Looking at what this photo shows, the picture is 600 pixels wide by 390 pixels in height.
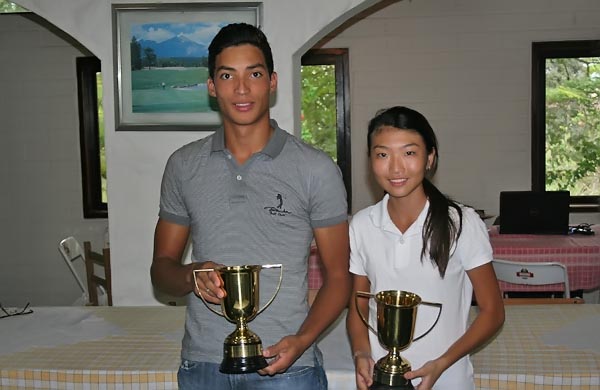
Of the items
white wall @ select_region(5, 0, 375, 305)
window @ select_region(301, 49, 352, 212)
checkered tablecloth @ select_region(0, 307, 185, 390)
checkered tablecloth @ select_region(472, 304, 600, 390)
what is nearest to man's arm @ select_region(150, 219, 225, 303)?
checkered tablecloth @ select_region(0, 307, 185, 390)

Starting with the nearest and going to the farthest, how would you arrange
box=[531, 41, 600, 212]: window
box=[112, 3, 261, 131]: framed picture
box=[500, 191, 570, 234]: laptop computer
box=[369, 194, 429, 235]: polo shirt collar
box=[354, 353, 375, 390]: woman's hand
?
box=[354, 353, 375, 390]: woman's hand, box=[369, 194, 429, 235]: polo shirt collar, box=[112, 3, 261, 131]: framed picture, box=[500, 191, 570, 234]: laptop computer, box=[531, 41, 600, 212]: window

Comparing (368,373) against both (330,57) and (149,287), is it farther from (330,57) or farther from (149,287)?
(330,57)

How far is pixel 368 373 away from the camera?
5.51ft

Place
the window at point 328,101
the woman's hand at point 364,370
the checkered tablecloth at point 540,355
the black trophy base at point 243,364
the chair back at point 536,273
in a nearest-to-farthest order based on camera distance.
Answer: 1. the black trophy base at point 243,364
2. the woman's hand at point 364,370
3. the checkered tablecloth at point 540,355
4. the chair back at point 536,273
5. the window at point 328,101

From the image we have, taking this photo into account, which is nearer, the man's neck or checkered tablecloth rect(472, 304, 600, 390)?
the man's neck

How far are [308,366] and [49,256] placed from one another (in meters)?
5.06

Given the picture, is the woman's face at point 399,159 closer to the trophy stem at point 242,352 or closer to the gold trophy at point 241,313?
the gold trophy at point 241,313

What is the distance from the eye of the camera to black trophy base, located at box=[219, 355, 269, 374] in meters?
1.55

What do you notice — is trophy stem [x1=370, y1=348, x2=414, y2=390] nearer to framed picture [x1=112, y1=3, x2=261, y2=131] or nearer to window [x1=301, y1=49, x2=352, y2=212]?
framed picture [x1=112, y1=3, x2=261, y2=131]

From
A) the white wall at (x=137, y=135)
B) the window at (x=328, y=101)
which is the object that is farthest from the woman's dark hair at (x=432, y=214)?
the window at (x=328, y=101)

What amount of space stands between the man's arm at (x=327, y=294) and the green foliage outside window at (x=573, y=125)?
183 inches

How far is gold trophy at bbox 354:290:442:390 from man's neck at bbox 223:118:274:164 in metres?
0.42

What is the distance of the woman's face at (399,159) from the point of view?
5.71 feet

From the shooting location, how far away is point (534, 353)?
233cm
